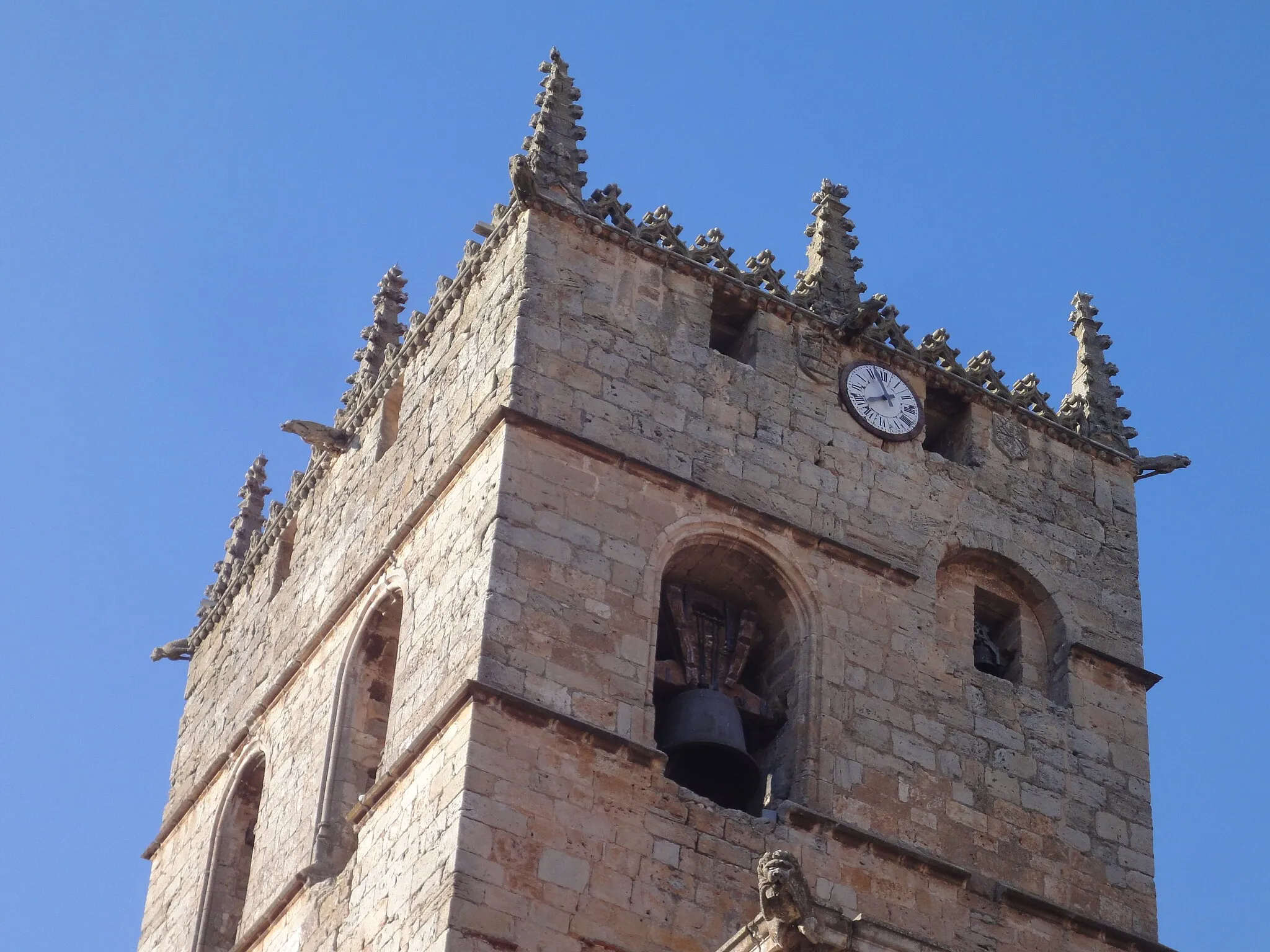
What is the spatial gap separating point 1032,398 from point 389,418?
6010mm

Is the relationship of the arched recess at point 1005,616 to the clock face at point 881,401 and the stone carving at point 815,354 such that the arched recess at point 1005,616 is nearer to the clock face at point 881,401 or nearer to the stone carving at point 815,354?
the clock face at point 881,401

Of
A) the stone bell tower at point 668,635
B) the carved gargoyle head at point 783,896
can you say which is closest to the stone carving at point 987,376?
the stone bell tower at point 668,635

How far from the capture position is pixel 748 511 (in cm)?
2864

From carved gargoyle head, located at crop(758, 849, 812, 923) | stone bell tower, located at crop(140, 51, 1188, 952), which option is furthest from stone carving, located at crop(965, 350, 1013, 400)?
carved gargoyle head, located at crop(758, 849, 812, 923)

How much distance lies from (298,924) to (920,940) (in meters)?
7.72

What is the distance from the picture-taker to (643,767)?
26.4m

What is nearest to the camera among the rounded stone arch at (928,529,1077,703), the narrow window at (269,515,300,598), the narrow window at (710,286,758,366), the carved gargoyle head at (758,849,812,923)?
the carved gargoyle head at (758,849,812,923)

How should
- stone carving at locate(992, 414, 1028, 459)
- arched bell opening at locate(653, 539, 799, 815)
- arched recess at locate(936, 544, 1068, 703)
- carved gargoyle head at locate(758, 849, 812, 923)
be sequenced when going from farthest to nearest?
stone carving at locate(992, 414, 1028, 459) < arched recess at locate(936, 544, 1068, 703) < arched bell opening at locate(653, 539, 799, 815) < carved gargoyle head at locate(758, 849, 812, 923)

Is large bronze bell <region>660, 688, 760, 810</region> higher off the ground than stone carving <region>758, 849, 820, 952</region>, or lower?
higher

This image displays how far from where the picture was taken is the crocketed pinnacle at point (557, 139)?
98.5ft

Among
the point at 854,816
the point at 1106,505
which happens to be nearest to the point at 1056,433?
the point at 1106,505

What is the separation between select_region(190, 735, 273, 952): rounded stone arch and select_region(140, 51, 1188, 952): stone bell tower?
0.03m

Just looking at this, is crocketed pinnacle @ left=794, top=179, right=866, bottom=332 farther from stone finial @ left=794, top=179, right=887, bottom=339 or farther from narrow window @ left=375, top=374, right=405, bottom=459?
narrow window @ left=375, top=374, right=405, bottom=459

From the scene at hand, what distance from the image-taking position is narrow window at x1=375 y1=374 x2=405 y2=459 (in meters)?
31.1
